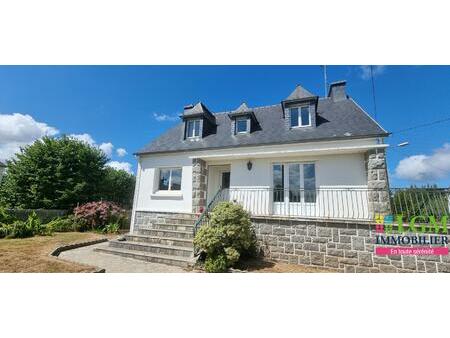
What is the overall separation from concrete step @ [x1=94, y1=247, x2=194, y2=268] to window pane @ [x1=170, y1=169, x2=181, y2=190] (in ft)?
12.9

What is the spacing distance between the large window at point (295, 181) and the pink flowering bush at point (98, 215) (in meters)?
10.6

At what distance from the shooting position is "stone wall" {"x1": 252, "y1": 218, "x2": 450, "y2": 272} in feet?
19.2

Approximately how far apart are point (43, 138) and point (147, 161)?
12021mm

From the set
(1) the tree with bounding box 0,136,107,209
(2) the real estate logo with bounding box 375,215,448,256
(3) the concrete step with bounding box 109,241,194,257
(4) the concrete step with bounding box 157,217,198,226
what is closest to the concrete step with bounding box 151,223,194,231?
(4) the concrete step with bounding box 157,217,198,226

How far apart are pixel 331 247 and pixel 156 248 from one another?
5.82 m

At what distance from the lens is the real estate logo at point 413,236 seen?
568 cm

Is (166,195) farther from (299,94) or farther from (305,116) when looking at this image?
(299,94)

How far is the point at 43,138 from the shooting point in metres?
17.0

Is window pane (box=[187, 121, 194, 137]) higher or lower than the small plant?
higher

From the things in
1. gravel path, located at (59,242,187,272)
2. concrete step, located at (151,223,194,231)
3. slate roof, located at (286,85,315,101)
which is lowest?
gravel path, located at (59,242,187,272)

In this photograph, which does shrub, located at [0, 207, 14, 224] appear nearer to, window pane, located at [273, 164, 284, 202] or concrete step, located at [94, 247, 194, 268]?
concrete step, located at [94, 247, 194, 268]

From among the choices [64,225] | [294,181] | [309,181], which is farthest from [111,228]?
[309,181]

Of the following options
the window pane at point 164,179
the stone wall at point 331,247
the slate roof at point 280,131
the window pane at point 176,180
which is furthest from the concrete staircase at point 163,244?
the slate roof at point 280,131
